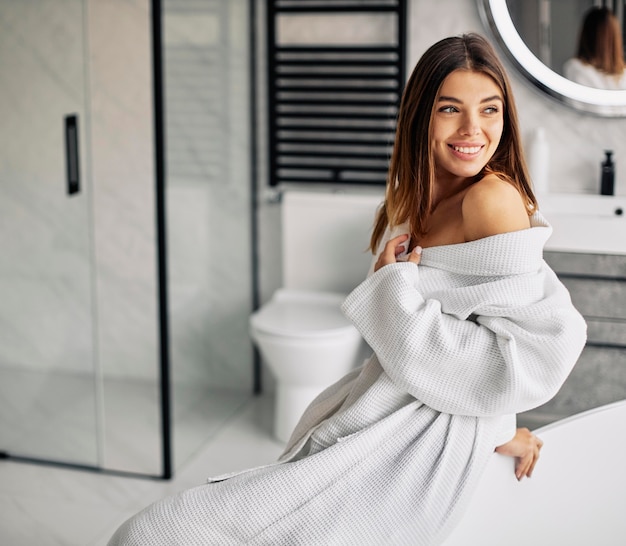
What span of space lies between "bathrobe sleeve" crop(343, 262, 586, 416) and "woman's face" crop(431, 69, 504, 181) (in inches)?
8.5

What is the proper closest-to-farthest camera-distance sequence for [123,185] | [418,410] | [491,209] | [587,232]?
1. [491,209]
2. [418,410]
3. [587,232]
4. [123,185]

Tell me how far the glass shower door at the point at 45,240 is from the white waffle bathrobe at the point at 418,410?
1517 mm

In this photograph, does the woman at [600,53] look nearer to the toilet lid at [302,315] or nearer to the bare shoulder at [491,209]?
the toilet lid at [302,315]

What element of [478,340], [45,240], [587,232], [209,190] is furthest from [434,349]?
[209,190]

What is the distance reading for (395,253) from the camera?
1809mm

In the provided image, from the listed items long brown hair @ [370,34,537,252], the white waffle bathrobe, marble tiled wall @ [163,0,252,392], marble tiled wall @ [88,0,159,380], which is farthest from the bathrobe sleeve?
marble tiled wall @ [88,0,159,380]

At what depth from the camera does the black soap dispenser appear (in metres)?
3.45

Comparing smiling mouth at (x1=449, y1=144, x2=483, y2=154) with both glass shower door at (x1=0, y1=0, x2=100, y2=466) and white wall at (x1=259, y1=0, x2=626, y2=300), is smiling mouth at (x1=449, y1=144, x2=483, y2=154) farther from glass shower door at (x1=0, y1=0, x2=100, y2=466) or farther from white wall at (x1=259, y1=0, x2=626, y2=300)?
white wall at (x1=259, y1=0, x2=626, y2=300)

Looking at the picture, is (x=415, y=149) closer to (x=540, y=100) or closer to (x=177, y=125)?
(x=177, y=125)

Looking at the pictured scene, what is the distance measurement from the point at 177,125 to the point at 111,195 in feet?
1.33

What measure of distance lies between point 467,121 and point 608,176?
201 cm

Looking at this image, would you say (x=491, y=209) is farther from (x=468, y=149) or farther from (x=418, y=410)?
(x=418, y=410)

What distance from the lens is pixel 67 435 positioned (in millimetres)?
3332

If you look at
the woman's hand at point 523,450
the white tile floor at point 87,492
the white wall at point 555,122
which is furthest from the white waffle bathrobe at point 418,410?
the white wall at point 555,122
